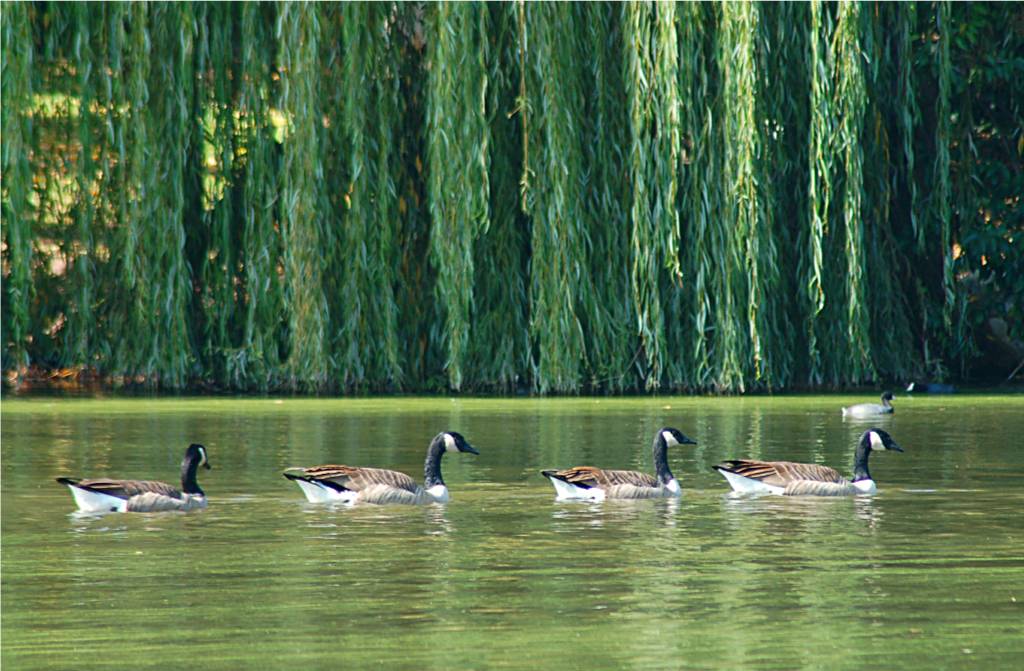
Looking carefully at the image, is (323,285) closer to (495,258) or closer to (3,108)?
(495,258)

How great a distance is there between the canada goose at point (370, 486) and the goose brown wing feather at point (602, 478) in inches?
35.0

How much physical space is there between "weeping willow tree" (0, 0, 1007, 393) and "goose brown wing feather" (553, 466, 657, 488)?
378 inches

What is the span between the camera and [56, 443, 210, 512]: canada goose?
13.3m

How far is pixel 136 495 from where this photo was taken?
534 inches

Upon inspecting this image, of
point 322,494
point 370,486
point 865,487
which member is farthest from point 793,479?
point 322,494

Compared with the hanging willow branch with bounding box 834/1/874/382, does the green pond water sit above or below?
below

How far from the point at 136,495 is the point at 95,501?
315 mm

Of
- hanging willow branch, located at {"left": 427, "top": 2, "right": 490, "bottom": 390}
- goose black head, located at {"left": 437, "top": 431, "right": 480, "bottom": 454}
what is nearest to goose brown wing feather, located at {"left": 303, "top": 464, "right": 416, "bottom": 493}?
goose black head, located at {"left": 437, "top": 431, "right": 480, "bottom": 454}

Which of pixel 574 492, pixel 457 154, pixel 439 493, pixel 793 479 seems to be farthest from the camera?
pixel 457 154

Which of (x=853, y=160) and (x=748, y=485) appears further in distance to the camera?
(x=853, y=160)

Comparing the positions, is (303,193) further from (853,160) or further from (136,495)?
(136,495)

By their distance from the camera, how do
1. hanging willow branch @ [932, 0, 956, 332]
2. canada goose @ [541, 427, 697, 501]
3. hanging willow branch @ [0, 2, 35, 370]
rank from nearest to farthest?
1. canada goose @ [541, 427, 697, 501]
2. hanging willow branch @ [0, 2, 35, 370]
3. hanging willow branch @ [932, 0, 956, 332]

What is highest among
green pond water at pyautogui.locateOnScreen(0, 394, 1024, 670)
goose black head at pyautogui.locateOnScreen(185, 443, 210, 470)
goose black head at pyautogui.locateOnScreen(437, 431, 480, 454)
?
goose black head at pyautogui.locateOnScreen(437, 431, 480, 454)

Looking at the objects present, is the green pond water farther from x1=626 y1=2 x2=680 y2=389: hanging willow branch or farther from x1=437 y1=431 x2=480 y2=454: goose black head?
x1=626 y1=2 x2=680 y2=389: hanging willow branch
